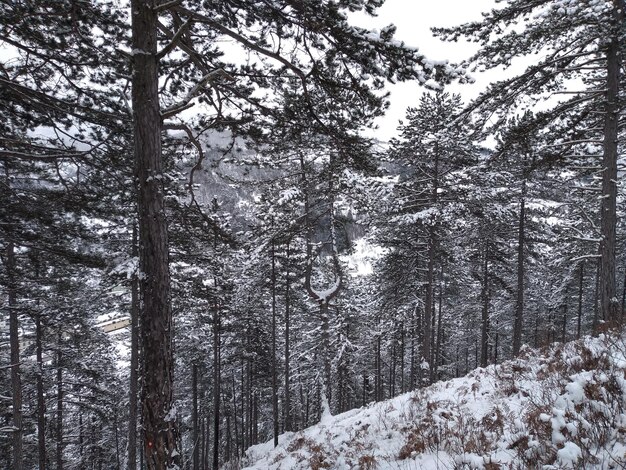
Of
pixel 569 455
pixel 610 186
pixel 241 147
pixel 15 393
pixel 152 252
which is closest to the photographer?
pixel 569 455

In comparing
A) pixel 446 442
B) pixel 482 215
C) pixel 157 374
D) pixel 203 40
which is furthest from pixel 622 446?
Answer: pixel 482 215

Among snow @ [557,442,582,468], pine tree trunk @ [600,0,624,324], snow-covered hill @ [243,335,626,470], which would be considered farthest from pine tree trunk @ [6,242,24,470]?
pine tree trunk @ [600,0,624,324]

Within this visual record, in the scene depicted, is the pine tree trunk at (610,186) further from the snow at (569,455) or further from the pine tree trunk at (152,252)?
the pine tree trunk at (152,252)

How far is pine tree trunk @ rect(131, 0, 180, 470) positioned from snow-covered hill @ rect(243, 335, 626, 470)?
307 centimetres

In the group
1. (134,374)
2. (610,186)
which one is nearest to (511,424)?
(610,186)

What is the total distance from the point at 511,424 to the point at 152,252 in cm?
522

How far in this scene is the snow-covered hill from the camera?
3.13m

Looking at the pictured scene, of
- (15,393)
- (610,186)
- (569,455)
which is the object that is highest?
(610,186)

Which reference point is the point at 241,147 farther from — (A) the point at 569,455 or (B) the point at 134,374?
(B) the point at 134,374

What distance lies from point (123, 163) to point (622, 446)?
801cm

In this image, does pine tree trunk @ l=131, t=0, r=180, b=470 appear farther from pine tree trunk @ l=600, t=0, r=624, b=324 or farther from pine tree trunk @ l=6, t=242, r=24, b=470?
pine tree trunk @ l=600, t=0, r=624, b=324

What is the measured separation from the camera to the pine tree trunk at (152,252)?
409cm

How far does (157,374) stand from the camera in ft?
13.6

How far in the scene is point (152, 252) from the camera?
431cm
